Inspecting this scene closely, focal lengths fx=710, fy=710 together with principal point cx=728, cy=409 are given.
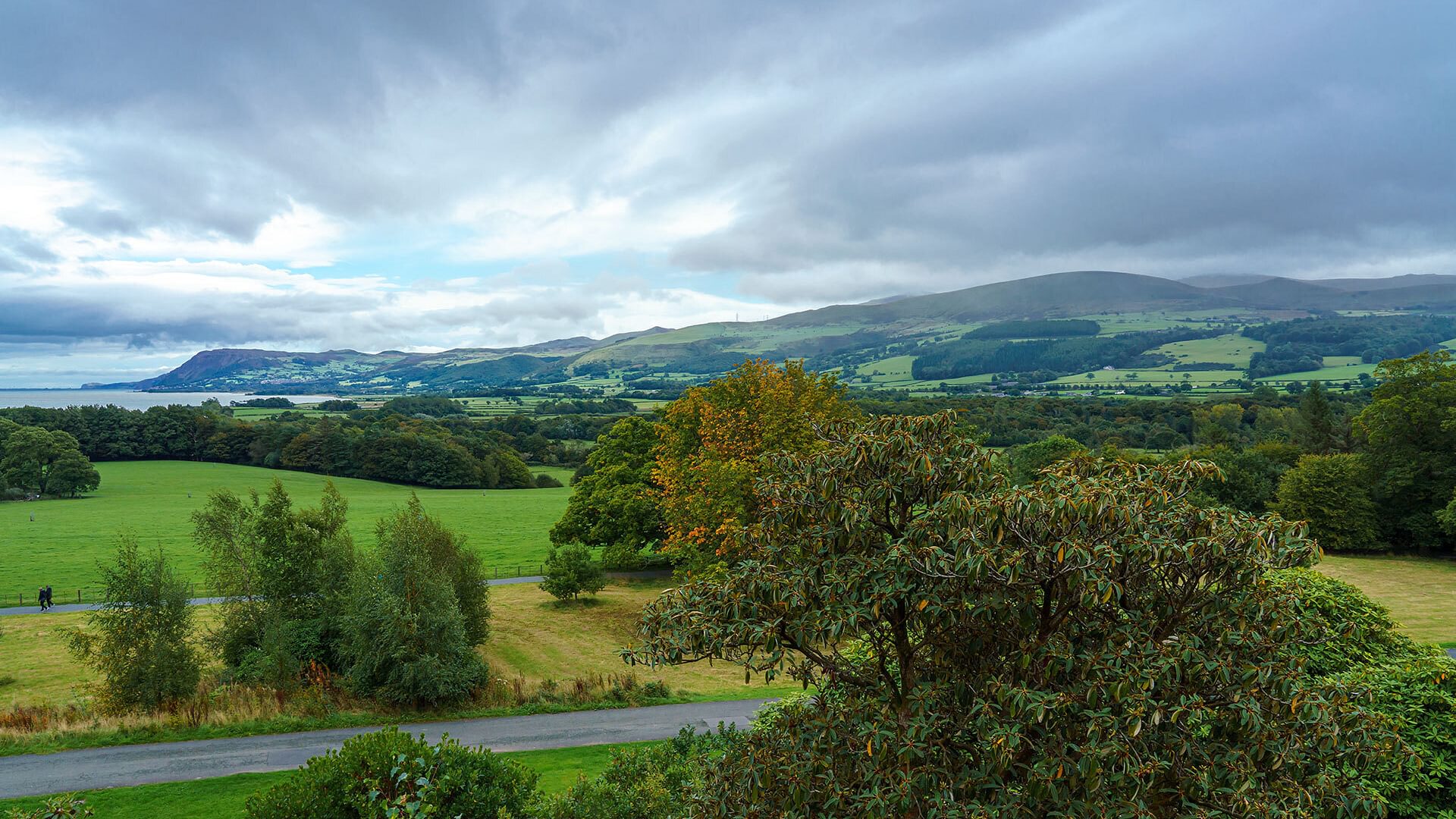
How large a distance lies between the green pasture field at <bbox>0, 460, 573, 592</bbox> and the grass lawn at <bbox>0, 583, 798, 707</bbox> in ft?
23.0

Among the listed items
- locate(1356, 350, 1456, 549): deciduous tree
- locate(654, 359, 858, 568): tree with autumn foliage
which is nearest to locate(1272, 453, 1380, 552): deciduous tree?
locate(1356, 350, 1456, 549): deciduous tree

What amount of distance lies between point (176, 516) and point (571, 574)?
4962cm

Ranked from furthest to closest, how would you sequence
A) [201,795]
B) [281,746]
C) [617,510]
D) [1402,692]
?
[617,510]
[281,746]
[201,795]
[1402,692]

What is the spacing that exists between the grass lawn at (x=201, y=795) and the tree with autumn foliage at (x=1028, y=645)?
9.19 m

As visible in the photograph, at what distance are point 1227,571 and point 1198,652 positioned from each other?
852 mm

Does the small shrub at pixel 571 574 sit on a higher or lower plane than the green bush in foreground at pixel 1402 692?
lower

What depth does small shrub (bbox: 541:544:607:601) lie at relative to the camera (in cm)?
3575

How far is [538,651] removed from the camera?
29.0 m

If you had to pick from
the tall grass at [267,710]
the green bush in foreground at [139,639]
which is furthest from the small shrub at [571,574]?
the green bush in foreground at [139,639]

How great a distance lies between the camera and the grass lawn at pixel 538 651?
2458cm

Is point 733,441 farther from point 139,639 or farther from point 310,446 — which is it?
point 310,446

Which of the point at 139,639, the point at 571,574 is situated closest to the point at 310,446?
the point at 571,574

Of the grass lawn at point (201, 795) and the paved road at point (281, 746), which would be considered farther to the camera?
the paved road at point (281, 746)

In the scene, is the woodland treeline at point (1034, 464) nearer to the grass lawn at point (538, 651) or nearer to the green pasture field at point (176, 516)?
the grass lawn at point (538, 651)
